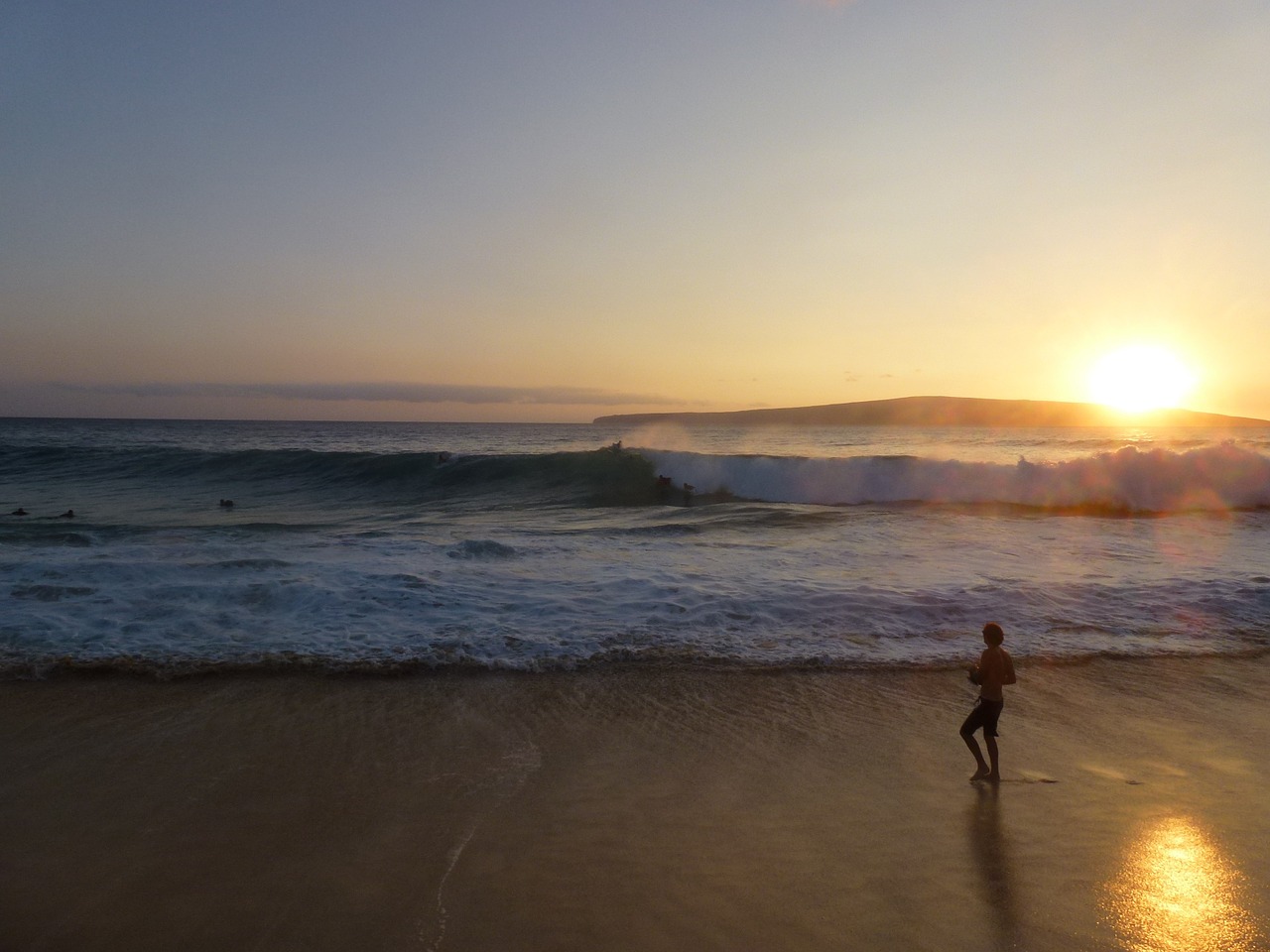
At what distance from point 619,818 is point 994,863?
72.8 inches

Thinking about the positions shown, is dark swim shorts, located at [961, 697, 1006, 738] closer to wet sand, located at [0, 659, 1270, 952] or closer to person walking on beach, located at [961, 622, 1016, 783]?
person walking on beach, located at [961, 622, 1016, 783]

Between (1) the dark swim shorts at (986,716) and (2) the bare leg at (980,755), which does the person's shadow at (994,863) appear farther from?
(1) the dark swim shorts at (986,716)

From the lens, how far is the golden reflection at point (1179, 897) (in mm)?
3145

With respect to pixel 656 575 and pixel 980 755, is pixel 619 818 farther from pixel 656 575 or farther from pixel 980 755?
pixel 656 575

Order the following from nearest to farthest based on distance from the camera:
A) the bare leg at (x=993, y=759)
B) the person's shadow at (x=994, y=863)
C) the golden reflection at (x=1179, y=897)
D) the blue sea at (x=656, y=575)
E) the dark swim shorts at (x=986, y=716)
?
the golden reflection at (x=1179, y=897)
the person's shadow at (x=994, y=863)
the bare leg at (x=993, y=759)
the dark swim shorts at (x=986, y=716)
the blue sea at (x=656, y=575)

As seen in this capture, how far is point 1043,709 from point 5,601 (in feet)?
33.4

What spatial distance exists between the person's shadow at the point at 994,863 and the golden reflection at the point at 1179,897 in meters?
0.40

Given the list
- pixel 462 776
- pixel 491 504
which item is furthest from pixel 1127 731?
pixel 491 504

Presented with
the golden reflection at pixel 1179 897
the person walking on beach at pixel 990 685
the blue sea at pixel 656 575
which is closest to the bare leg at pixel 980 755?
the person walking on beach at pixel 990 685

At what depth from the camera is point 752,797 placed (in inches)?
173

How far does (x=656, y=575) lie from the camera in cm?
1017

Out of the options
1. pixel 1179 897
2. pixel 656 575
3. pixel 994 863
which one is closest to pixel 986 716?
pixel 994 863

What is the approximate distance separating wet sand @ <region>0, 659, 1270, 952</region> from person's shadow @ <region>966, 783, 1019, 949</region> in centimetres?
2

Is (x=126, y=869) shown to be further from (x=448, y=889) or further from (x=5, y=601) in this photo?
(x=5, y=601)
